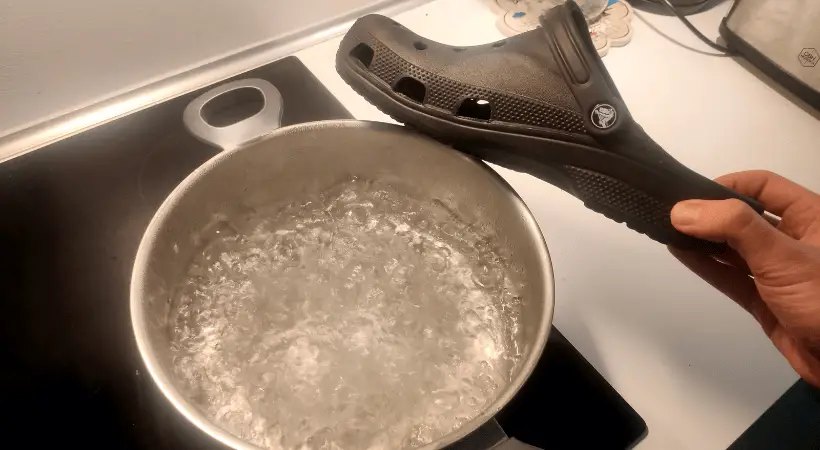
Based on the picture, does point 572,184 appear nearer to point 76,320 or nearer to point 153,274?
point 153,274

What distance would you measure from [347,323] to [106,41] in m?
0.41

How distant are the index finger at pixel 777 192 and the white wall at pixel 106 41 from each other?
1.79ft

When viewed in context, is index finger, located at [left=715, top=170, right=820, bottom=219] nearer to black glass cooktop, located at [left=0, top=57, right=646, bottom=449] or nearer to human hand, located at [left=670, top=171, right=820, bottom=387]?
human hand, located at [left=670, top=171, right=820, bottom=387]

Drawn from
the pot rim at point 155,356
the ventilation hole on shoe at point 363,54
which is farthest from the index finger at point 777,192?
the ventilation hole on shoe at point 363,54

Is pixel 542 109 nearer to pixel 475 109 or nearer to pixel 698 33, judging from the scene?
pixel 475 109

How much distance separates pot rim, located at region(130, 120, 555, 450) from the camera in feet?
1.12

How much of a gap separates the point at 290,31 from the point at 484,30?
0.86 feet

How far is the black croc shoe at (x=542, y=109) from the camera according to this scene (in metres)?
0.42

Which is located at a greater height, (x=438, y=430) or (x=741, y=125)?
(x=741, y=125)

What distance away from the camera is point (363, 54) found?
1.62 ft

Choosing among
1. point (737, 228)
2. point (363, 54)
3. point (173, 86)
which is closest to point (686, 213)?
point (737, 228)

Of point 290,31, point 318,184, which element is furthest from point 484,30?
point 318,184

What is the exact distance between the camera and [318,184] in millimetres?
570

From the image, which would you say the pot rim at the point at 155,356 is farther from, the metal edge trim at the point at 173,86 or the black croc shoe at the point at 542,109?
the metal edge trim at the point at 173,86
